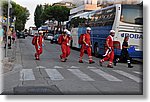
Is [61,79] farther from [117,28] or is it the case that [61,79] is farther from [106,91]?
[117,28]

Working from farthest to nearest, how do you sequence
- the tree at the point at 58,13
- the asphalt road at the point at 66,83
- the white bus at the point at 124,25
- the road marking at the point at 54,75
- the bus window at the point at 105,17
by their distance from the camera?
the tree at the point at 58,13
the bus window at the point at 105,17
the white bus at the point at 124,25
the road marking at the point at 54,75
the asphalt road at the point at 66,83

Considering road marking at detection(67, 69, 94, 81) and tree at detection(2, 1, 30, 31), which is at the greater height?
tree at detection(2, 1, 30, 31)

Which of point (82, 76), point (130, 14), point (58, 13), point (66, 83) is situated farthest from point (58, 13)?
point (66, 83)

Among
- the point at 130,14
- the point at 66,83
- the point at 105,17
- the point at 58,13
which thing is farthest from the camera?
the point at 58,13

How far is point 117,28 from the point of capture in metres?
20.5

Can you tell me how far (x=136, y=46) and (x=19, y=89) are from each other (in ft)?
38.1

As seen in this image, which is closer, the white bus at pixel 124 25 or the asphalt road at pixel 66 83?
the asphalt road at pixel 66 83

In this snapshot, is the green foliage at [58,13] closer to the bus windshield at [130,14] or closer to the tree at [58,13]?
the tree at [58,13]

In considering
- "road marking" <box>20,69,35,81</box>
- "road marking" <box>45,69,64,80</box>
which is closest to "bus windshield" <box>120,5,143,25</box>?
"road marking" <box>45,69,64,80</box>

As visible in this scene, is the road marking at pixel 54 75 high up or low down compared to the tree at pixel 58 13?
down

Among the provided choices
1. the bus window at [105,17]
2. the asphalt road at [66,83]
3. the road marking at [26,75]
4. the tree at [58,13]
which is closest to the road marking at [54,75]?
the asphalt road at [66,83]

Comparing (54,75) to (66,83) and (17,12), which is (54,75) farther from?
(17,12)

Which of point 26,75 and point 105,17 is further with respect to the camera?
point 105,17

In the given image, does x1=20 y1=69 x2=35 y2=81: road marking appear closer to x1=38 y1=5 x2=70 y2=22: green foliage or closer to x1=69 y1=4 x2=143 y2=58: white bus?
x1=69 y1=4 x2=143 y2=58: white bus
